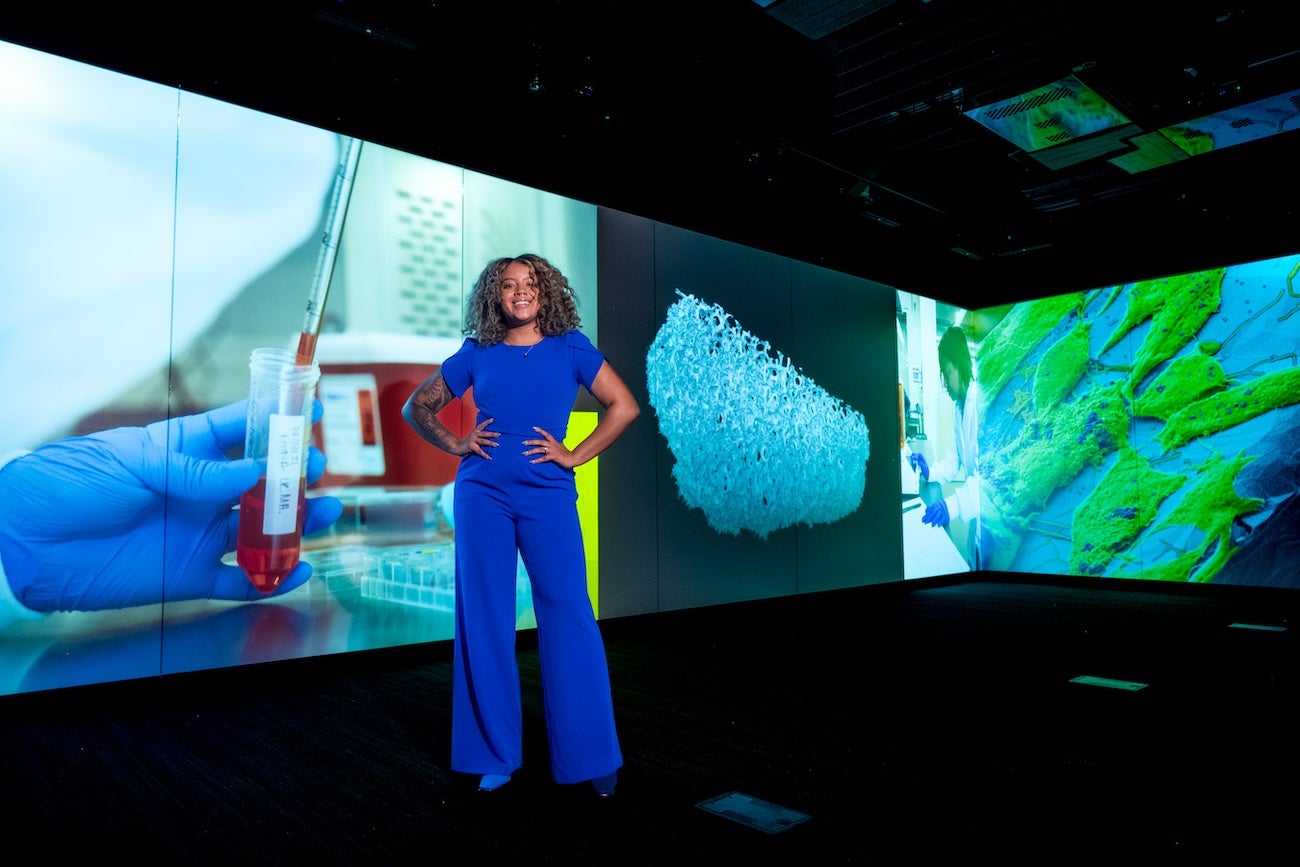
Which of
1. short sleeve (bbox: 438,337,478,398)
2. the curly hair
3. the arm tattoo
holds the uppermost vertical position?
the curly hair

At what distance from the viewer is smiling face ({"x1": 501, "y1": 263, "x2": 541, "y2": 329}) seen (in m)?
2.06

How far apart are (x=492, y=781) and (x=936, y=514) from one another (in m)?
5.93

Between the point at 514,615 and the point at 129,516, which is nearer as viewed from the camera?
the point at 514,615

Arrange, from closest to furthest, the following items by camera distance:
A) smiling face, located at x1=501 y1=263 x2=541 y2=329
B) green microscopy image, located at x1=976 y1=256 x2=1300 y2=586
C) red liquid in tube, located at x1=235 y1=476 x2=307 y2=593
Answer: smiling face, located at x1=501 y1=263 x2=541 y2=329 → red liquid in tube, located at x1=235 y1=476 x2=307 y2=593 → green microscopy image, located at x1=976 y1=256 x2=1300 y2=586

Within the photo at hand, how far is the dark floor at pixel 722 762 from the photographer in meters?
1.72

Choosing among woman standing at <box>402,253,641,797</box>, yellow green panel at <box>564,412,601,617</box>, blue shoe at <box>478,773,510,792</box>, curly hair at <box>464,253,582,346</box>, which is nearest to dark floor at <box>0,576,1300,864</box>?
blue shoe at <box>478,773,510,792</box>

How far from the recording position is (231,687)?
3.25 metres

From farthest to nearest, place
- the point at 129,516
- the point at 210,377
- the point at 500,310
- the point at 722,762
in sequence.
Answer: the point at 210,377 < the point at 129,516 < the point at 722,762 < the point at 500,310

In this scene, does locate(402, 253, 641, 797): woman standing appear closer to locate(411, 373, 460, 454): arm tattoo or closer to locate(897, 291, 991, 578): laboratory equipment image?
locate(411, 373, 460, 454): arm tattoo

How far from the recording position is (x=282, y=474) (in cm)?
343

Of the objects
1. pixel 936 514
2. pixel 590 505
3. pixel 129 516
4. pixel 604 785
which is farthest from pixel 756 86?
pixel 936 514

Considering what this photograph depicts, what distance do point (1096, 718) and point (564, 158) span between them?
11.6 ft

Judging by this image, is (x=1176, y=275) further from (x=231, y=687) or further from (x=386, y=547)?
(x=231, y=687)

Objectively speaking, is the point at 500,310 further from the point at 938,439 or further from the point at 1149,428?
Answer: the point at 1149,428
